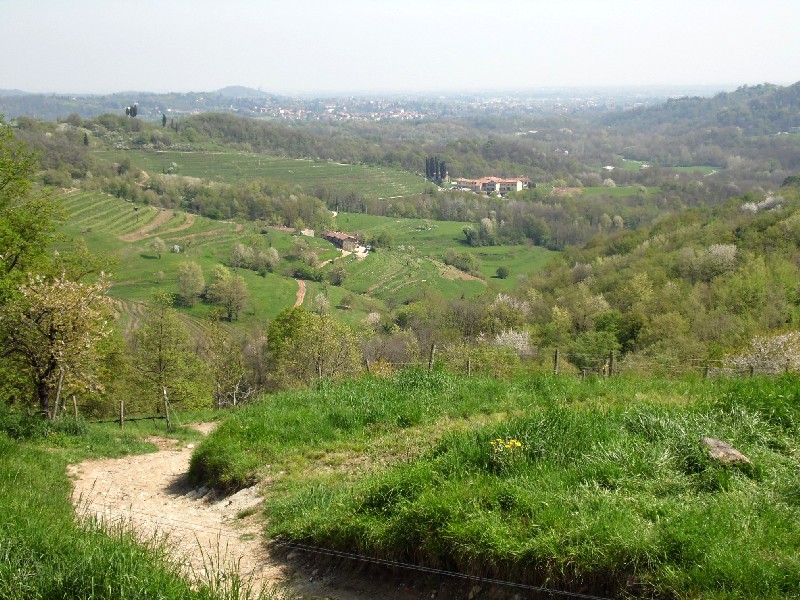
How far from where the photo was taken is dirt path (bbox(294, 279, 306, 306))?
78.5 metres

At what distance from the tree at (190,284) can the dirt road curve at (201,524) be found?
63847 mm

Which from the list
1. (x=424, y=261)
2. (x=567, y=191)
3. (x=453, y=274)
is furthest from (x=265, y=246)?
(x=567, y=191)

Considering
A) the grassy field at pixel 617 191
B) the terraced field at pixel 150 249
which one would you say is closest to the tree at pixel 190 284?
the terraced field at pixel 150 249

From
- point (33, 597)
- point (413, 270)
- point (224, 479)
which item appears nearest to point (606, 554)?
point (33, 597)

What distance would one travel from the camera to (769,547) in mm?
5191

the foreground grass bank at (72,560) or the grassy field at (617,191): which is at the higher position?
the foreground grass bank at (72,560)

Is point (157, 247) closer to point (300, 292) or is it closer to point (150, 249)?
point (150, 249)

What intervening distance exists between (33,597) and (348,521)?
3.04m

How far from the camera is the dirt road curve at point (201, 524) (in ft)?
21.1

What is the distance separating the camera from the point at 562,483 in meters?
6.50

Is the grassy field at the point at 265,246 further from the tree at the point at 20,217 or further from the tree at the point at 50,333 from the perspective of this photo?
the tree at the point at 50,333

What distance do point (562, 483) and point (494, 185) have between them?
556ft

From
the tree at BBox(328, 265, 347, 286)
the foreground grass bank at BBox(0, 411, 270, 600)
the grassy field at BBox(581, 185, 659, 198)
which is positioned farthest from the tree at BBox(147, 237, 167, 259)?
the grassy field at BBox(581, 185, 659, 198)

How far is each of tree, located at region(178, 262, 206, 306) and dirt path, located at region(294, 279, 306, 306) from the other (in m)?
10.8
